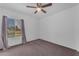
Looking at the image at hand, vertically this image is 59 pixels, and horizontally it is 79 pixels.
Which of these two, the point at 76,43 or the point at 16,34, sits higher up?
the point at 16,34

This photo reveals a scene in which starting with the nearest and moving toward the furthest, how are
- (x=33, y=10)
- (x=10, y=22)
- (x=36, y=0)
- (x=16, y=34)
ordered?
(x=36, y=0) → (x=16, y=34) → (x=33, y=10) → (x=10, y=22)

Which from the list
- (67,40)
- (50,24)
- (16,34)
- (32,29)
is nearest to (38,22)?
(32,29)

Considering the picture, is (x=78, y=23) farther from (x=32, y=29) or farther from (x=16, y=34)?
(x=16, y=34)

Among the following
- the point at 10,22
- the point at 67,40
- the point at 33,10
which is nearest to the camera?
the point at 33,10

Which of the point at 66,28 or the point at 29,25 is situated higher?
the point at 29,25

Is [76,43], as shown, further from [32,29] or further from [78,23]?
[32,29]

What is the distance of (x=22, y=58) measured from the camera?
889mm

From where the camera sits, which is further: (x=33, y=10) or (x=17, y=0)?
(x=33, y=10)

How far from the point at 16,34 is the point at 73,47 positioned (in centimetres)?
183

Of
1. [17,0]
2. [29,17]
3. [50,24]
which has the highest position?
[17,0]

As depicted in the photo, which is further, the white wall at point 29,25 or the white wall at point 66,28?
the white wall at point 66,28

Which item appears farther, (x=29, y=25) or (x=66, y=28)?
(x=66, y=28)

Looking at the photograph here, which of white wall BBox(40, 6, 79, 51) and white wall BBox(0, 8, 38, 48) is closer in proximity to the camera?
white wall BBox(0, 8, 38, 48)

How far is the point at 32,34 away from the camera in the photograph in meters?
1.77
